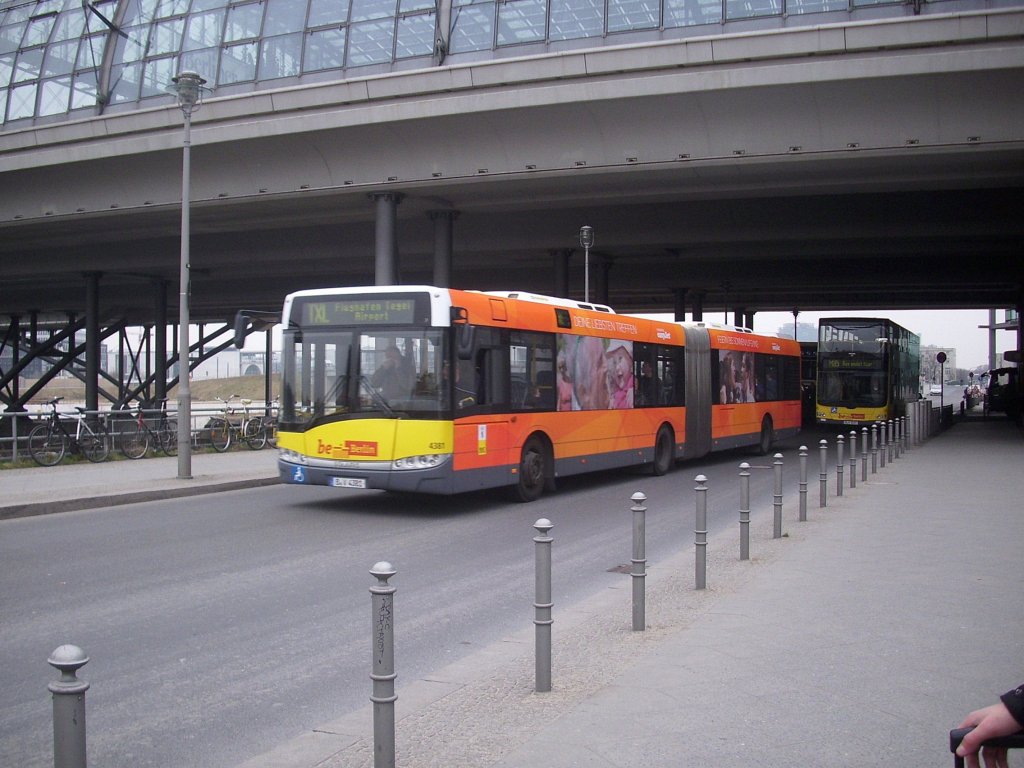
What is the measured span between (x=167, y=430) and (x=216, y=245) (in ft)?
54.0

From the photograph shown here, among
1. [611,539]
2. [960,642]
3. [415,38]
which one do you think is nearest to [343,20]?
[415,38]

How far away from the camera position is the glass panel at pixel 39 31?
102 feet

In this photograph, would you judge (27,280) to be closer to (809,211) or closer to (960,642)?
(809,211)

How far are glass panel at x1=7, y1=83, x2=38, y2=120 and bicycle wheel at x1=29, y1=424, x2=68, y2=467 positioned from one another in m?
14.7

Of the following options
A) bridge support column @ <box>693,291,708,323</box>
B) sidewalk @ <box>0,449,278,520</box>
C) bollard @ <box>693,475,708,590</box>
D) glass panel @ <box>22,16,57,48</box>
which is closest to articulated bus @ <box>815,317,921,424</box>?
bridge support column @ <box>693,291,708,323</box>

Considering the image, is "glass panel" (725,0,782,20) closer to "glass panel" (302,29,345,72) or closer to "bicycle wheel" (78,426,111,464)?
"glass panel" (302,29,345,72)

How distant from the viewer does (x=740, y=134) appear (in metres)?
22.8

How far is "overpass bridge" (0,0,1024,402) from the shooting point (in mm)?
21281

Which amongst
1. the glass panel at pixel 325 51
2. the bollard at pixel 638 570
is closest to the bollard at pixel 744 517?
the bollard at pixel 638 570

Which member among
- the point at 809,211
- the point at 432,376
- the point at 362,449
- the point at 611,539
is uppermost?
the point at 809,211

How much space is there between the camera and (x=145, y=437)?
22.3 meters

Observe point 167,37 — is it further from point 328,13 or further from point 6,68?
point 6,68

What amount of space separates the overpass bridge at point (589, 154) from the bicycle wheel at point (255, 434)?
5.62m

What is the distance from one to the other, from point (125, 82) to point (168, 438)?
12417 mm
